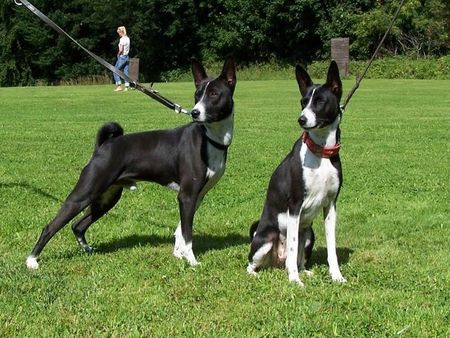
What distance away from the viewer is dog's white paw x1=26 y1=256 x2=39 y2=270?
5359mm

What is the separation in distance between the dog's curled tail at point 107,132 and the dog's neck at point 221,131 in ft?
2.64

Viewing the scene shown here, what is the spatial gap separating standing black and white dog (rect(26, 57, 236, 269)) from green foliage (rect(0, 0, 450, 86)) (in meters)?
41.5

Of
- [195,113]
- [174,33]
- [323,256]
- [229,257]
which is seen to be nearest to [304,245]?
[323,256]

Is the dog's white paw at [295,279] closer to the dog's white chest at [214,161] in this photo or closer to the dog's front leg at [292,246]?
the dog's front leg at [292,246]

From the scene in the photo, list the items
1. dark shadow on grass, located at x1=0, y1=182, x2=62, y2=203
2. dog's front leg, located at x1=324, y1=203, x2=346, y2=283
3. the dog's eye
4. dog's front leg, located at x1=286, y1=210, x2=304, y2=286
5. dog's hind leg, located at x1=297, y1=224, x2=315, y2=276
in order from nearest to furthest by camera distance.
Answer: the dog's eye
dog's front leg, located at x1=286, y1=210, x2=304, y2=286
dog's front leg, located at x1=324, y1=203, x2=346, y2=283
dog's hind leg, located at x1=297, y1=224, x2=315, y2=276
dark shadow on grass, located at x1=0, y1=182, x2=62, y2=203

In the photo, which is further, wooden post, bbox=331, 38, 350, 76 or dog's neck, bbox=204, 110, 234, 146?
wooden post, bbox=331, 38, 350, 76

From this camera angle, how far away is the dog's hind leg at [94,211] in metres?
6.16

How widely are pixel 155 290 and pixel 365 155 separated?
23.5ft

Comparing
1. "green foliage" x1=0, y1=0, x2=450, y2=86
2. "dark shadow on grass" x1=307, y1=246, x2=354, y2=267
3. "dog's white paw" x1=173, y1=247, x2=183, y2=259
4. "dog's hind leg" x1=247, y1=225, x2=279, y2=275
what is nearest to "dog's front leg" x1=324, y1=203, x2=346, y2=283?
"dog's hind leg" x1=247, y1=225, x2=279, y2=275

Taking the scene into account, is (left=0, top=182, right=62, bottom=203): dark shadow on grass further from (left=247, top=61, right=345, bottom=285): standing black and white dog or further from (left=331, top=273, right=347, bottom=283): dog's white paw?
(left=331, top=273, right=347, bottom=283): dog's white paw

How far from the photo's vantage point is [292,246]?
16.5ft

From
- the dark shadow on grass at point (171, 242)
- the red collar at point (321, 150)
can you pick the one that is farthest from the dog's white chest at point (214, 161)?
the red collar at point (321, 150)

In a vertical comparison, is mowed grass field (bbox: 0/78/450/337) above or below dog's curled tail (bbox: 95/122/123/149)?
below

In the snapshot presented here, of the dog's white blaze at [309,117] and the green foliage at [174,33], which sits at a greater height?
the dog's white blaze at [309,117]
